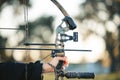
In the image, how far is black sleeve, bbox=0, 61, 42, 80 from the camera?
5234 millimetres

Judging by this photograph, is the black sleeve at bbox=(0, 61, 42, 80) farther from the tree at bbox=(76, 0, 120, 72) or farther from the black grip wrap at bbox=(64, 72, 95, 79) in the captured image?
the tree at bbox=(76, 0, 120, 72)

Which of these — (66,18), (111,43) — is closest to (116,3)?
(111,43)

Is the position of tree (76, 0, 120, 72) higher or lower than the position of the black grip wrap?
higher

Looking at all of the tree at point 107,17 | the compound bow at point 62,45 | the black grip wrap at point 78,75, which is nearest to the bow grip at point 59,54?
the compound bow at point 62,45

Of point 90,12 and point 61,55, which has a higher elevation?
point 90,12

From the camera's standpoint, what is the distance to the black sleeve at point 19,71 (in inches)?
206

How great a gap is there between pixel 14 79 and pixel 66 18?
32.1 inches

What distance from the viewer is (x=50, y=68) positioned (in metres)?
5.23

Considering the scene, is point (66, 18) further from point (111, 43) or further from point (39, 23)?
point (111, 43)

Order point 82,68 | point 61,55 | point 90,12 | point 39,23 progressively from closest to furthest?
point 61,55 < point 82,68 < point 39,23 < point 90,12

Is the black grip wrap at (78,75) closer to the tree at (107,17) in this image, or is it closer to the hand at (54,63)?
the hand at (54,63)

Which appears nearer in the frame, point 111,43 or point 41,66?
point 41,66

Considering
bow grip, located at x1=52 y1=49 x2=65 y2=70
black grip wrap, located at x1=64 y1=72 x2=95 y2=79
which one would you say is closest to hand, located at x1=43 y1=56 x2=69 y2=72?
bow grip, located at x1=52 y1=49 x2=65 y2=70

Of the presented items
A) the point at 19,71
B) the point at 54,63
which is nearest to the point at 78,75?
the point at 54,63
